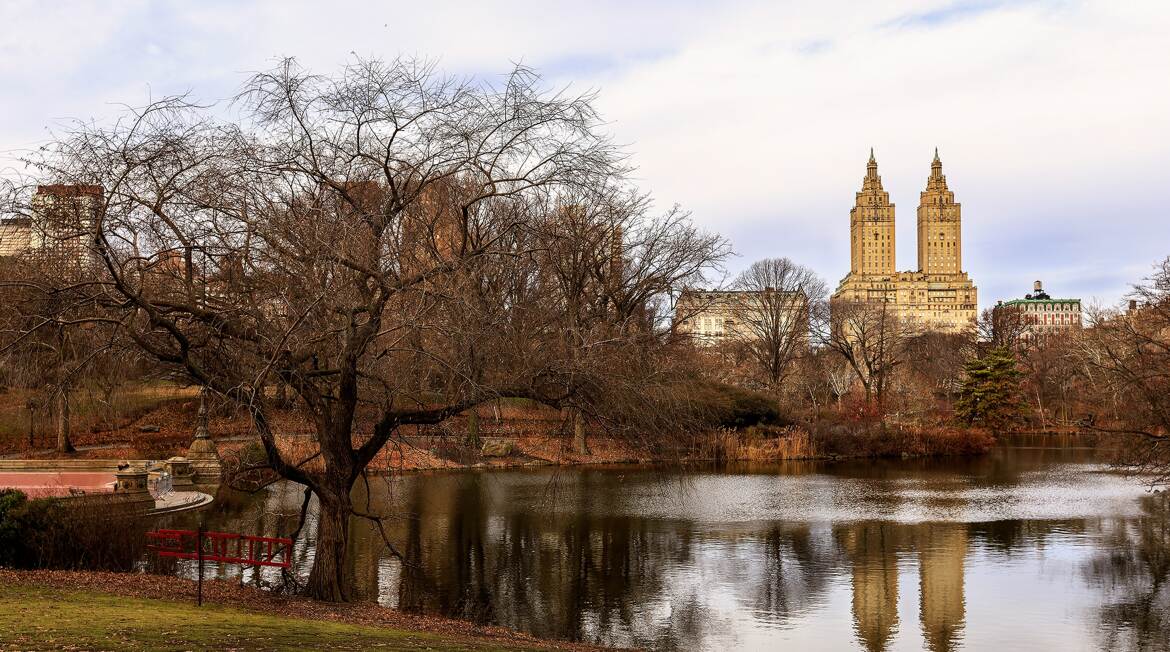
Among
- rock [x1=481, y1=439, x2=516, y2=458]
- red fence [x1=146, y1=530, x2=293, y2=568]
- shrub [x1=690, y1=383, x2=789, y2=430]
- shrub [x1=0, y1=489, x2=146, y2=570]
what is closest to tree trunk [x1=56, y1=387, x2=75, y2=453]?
rock [x1=481, y1=439, x2=516, y2=458]

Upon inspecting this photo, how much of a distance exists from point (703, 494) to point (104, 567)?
17619mm

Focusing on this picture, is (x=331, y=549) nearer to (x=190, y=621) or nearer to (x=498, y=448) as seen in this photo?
(x=190, y=621)

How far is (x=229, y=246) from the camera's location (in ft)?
42.1

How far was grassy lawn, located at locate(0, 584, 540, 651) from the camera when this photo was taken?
8828mm

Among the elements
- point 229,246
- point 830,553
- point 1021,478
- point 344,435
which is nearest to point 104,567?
point 344,435

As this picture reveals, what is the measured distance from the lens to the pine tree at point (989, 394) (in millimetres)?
55562

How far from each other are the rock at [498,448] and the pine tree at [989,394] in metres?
28.9

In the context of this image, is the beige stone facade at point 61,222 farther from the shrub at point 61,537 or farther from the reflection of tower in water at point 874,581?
the reflection of tower in water at point 874,581

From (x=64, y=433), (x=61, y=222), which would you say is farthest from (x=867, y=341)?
(x=61, y=222)

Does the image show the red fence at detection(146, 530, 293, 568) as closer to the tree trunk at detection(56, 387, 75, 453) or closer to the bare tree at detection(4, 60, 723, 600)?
the bare tree at detection(4, 60, 723, 600)

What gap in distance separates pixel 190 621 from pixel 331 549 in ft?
11.4

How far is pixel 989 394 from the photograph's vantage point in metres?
55.8

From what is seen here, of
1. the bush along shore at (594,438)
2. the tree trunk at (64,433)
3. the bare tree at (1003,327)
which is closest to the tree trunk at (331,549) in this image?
the bush along shore at (594,438)

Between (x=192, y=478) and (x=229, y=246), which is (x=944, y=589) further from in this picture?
(x=192, y=478)
